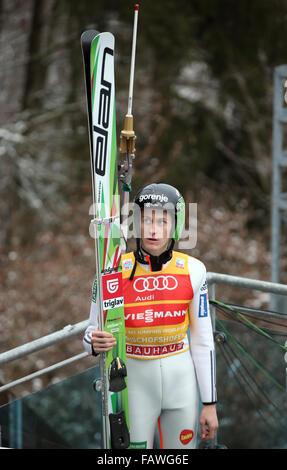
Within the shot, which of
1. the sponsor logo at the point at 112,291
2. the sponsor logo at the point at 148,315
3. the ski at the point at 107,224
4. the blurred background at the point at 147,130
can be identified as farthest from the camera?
the blurred background at the point at 147,130

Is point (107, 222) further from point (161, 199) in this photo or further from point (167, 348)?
point (167, 348)

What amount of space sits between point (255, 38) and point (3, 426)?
9627mm

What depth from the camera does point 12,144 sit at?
1076cm

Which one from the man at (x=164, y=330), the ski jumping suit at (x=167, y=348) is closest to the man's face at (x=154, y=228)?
the man at (x=164, y=330)

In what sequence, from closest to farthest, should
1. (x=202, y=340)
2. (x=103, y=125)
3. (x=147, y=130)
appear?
(x=103, y=125) < (x=202, y=340) < (x=147, y=130)

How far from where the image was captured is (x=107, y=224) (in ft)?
9.02

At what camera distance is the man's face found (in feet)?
9.46

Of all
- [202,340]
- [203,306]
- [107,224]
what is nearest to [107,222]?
[107,224]

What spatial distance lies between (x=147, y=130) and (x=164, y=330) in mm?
10692

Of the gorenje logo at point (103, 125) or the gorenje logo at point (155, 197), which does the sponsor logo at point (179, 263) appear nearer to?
the gorenje logo at point (155, 197)

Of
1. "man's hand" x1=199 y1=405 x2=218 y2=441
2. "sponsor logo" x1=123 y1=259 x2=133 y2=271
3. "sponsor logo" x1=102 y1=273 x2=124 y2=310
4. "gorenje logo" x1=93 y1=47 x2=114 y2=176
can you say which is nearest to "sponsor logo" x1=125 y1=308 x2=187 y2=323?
"sponsor logo" x1=102 y1=273 x2=124 y2=310

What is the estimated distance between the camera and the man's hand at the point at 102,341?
271 cm
